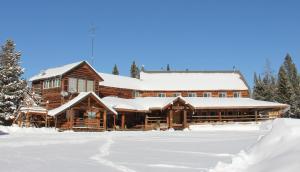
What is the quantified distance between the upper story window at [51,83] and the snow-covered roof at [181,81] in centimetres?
848

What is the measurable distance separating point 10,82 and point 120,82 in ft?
47.0

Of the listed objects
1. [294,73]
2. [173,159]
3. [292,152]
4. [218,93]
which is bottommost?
[173,159]

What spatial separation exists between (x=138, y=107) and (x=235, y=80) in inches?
707

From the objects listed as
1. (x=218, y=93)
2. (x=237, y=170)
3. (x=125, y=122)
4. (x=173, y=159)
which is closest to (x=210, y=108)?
(x=218, y=93)

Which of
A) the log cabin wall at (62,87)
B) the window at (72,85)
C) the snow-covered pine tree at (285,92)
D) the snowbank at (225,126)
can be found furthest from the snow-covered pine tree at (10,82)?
the snow-covered pine tree at (285,92)

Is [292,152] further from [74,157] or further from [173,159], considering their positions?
[74,157]

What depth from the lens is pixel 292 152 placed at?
7.21 meters

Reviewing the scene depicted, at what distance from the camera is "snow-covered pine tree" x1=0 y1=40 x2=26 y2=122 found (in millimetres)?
40406

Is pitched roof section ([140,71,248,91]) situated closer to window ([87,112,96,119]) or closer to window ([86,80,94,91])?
window ([86,80,94,91])

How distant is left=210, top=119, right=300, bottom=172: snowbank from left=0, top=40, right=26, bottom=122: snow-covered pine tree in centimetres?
3526

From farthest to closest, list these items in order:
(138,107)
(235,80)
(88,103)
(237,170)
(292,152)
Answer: (235,80) < (138,107) < (88,103) < (237,170) < (292,152)

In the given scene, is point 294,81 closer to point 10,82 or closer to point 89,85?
point 89,85

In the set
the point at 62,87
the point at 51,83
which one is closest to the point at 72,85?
the point at 62,87

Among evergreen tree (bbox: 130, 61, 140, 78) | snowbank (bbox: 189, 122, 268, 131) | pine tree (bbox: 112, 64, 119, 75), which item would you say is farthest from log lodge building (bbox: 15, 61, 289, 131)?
evergreen tree (bbox: 130, 61, 140, 78)
